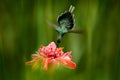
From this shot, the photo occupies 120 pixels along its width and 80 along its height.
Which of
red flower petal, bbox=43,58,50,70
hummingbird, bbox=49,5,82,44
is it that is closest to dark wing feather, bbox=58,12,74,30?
hummingbird, bbox=49,5,82,44

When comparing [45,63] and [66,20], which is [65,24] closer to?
[66,20]

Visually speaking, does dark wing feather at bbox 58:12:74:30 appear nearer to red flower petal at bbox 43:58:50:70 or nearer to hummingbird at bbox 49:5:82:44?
hummingbird at bbox 49:5:82:44

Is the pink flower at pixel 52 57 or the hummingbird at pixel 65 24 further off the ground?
the hummingbird at pixel 65 24

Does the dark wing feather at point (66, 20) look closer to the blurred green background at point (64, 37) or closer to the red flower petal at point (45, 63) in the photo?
the blurred green background at point (64, 37)

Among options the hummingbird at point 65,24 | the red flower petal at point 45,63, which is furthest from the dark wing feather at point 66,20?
the red flower petal at point 45,63

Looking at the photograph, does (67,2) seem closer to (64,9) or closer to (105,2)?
(64,9)

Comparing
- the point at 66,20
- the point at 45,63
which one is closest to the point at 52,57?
the point at 45,63
